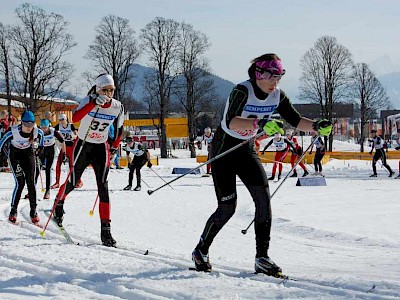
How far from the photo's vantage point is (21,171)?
9.32 metres

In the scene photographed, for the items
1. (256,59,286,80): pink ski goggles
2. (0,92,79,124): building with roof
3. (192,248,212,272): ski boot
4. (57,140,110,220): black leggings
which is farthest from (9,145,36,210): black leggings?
(0,92,79,124): building with roof

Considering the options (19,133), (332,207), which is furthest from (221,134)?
(332,207)

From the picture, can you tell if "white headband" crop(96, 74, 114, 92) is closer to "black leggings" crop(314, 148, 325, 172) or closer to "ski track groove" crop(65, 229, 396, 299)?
"ski track groove" crop(65, 229, 396, 299)

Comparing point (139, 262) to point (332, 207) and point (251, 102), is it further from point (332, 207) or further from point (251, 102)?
point (332, 207)

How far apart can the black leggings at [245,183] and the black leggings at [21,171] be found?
4795 millimetres

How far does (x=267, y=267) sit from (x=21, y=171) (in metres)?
5.46

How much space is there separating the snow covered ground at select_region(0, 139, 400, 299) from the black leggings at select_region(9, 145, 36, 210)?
494 mm

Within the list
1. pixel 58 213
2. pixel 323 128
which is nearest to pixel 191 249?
pixel 58 213

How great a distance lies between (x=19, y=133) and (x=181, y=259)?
14.5 ft

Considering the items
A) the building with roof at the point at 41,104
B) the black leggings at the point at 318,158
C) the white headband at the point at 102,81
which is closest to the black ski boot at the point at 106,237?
the white headband at the point at 102,81

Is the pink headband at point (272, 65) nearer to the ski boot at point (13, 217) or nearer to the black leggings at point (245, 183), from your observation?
the black leggings at point (245, 183)

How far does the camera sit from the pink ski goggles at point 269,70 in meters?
5.00

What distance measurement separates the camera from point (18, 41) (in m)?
37.5

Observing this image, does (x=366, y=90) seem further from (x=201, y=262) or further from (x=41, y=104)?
(x=201, y=262)
